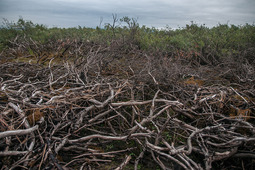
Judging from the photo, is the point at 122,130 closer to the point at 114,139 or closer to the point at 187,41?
the point at 114,139

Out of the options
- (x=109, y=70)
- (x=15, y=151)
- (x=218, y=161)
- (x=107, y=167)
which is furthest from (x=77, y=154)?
(x=109, y=70)

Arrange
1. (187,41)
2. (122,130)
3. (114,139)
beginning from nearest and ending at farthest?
(114,139) < (122,130) < (187,41)

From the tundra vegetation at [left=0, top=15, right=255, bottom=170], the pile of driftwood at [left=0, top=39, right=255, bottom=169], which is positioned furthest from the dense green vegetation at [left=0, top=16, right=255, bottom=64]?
the pile of driftwood at [left=0, top=39, right=255, bottom=169]

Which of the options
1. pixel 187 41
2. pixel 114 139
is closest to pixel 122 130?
pixel 114 139

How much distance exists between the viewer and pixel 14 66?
4.65m

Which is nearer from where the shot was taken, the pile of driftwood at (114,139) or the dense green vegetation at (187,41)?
the pile of driftwood at (114,139)

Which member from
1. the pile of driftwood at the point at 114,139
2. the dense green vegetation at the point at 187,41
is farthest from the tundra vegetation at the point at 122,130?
the dense green vegetation at the point at 187,41

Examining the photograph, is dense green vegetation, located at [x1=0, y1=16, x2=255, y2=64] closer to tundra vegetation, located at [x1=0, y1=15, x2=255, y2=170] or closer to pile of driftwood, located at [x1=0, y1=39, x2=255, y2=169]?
tundra vegetation, located at [x1=0, y1=15, x2=255, y2=170]

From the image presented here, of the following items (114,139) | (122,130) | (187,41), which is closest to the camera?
(114,139)

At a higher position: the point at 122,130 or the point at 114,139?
the point at 114,139

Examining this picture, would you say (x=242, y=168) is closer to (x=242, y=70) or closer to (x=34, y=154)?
(x=34, y=154)

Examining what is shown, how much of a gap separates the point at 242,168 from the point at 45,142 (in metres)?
2.35

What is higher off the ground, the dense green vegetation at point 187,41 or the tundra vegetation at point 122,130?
the dense green vegetation at point 187,41

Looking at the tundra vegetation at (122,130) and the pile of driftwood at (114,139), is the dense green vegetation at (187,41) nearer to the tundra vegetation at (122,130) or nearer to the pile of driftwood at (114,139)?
the tundra vegetation at (122,130)
